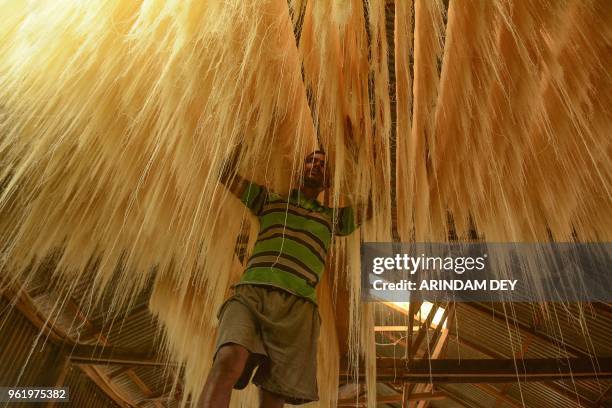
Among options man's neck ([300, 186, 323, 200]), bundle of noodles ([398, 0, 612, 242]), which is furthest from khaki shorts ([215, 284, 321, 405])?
bundle of noodles ([398, 0, 612, 242])

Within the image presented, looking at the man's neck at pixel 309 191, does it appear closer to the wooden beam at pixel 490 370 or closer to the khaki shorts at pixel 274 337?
the khaki shorts at pixel 274 337

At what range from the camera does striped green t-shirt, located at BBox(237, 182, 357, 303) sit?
1366mm

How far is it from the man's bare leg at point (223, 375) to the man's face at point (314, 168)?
0.63 m

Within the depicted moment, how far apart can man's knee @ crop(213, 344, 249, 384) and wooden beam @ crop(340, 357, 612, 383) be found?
2.70 meters

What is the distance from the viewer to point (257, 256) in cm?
143

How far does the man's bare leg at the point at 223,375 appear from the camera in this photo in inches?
41.3

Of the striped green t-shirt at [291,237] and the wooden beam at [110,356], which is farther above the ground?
the wooden beam at [110,356]

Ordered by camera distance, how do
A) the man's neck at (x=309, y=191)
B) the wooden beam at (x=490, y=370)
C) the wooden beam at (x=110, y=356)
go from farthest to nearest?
the wooden beam at (x=110, y=356)
the wooden beam at (x=490, y=370)
the man's neck at (x=309, y=191)

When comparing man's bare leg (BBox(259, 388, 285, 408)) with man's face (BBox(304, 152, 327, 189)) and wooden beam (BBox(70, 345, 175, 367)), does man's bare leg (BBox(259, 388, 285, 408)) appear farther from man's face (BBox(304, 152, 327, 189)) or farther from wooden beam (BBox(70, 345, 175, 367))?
wooden beam (BBox(70, 345, 175, 367))

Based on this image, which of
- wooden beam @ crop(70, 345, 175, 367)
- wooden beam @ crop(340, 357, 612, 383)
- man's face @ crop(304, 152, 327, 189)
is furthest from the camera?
wooden beam @ crop(70, 345, 175, 367)

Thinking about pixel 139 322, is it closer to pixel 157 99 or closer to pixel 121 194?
pixel 121 194

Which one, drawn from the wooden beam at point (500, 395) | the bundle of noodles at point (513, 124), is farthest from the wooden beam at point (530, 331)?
the bundle of noodles at point (513, 124)

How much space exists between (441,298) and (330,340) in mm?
674

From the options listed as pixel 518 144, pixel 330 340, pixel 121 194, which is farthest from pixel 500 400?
pixel 121 194
